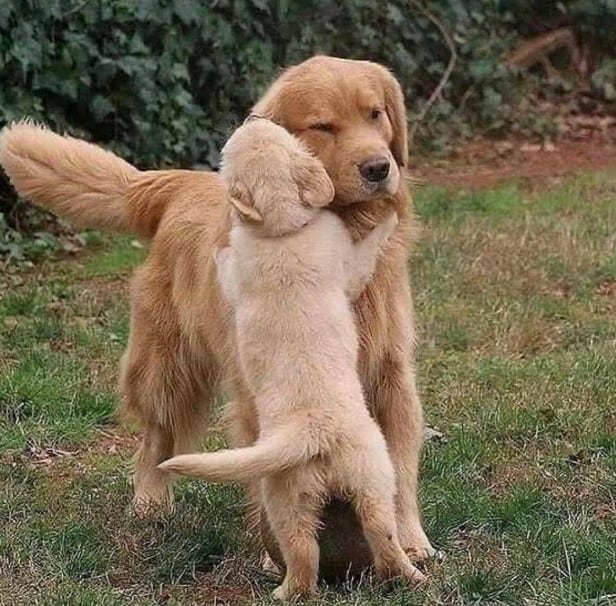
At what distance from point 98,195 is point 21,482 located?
3.26ft

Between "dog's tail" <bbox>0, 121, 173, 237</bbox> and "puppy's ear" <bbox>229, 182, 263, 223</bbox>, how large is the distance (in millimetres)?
1193

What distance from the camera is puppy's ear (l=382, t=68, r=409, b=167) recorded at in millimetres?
4051

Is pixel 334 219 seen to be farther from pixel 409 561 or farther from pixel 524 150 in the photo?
pixel 524 150

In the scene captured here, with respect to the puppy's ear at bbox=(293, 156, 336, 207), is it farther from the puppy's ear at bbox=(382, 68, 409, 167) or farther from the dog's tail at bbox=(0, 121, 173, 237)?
the dog's tail at bbox=(0, 121, 173, 237)

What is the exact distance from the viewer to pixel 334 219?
12.5 feet

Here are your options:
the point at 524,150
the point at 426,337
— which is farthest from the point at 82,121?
the point at 524,150

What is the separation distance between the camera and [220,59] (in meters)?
9.73

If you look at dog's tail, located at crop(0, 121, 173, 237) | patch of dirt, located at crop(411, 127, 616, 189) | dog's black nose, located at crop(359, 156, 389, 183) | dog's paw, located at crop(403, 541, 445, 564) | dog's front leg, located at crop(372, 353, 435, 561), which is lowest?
patch of dirt, located at crop(411, 127, 616, 189)

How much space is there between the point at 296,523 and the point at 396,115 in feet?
3.98

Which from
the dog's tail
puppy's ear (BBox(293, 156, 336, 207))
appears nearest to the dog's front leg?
puppy's ear (BBox(293, 156, 336, 207))

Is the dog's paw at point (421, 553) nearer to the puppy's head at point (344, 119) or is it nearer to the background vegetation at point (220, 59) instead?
the puppy's head at point (344, 119)

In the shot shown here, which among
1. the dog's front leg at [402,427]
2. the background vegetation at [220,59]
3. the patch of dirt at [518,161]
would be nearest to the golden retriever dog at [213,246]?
the dog's front leg at [402,427]

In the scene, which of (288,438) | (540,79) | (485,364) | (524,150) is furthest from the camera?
(540,79)

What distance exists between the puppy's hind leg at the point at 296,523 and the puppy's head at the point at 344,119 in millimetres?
776
